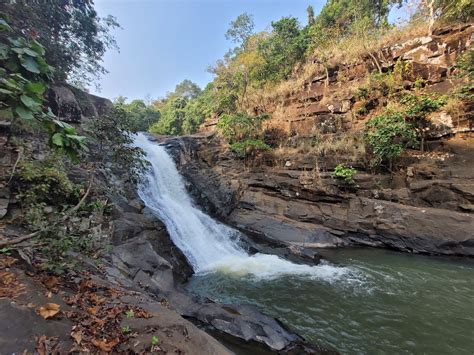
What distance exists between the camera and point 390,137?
10.4 m

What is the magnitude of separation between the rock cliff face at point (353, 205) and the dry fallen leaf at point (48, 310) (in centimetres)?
830

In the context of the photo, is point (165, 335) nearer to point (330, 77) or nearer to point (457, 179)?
point (457, 179)

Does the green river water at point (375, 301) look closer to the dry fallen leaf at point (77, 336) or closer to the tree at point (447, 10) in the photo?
the dry fallen leaf at point (77, 336)

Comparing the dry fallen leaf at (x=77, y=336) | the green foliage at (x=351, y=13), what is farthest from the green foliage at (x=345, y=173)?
the green foliage at (x=351, y=13)

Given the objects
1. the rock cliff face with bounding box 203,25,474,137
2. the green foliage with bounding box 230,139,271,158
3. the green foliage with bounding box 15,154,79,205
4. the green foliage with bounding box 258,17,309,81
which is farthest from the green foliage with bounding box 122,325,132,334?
the green foliage with bounding box 258,17,309,81

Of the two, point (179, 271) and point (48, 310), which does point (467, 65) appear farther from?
point (48, 310)

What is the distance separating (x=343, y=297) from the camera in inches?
244

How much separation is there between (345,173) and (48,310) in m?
10.5

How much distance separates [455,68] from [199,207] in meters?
11.9

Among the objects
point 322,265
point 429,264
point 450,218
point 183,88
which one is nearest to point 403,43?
point 450,218

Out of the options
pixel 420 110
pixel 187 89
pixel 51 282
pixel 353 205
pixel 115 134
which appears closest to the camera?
pixel 51 282

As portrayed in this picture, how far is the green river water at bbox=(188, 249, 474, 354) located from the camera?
4.68m

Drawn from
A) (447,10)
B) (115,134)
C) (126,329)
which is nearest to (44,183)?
(115,134)

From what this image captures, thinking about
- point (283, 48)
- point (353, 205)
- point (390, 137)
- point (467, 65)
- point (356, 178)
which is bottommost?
point (353, 205)
